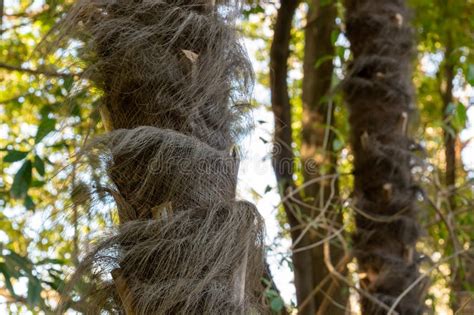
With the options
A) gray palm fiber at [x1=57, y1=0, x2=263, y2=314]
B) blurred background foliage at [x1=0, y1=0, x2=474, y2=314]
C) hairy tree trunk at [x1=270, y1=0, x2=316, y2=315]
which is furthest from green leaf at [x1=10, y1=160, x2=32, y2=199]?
gray palm fiber at [x1=57, y1=0, x2=263, y2=314]

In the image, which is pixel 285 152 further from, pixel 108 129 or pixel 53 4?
pixel 108 129

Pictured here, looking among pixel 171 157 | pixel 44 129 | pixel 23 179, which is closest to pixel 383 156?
pixel 44 129

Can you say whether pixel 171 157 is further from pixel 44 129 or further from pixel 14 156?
→ pixel 14 156

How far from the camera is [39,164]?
3.63 metres

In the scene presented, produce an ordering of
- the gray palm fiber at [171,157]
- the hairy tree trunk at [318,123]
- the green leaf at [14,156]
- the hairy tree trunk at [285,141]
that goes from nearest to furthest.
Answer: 1. the gray palm fiber at [171,157]
2. the green leaf at [14,156]
3. the hairy tree trunk at [285,141]
4. the hairy tree trunk at [318,123]

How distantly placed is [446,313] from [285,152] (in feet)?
9.01

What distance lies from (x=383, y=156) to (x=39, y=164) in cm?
164

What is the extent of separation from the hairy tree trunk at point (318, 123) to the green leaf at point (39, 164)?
200 cm

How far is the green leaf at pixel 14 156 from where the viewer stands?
3.56 m

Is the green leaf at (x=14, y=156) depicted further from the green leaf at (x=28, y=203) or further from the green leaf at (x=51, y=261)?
the green leaf at (x=51, y=261)

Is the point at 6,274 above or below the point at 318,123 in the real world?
below

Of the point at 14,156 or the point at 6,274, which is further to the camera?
the point at 14,156

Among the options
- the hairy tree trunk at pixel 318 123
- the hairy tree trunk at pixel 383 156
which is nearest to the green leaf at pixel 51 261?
the hairy tree trunk at pixel 383 156

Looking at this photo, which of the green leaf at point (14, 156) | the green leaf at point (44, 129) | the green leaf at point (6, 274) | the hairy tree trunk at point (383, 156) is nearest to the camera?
the green leaf at point (44, 129)
